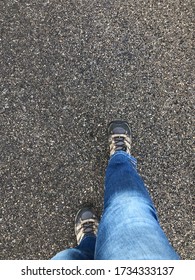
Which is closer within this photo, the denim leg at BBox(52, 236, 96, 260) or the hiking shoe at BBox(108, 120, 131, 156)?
the denim leg at BBox(52, 236, 96, 260)

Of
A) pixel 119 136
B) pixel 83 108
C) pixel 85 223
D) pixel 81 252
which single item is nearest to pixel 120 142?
pixel 119 136

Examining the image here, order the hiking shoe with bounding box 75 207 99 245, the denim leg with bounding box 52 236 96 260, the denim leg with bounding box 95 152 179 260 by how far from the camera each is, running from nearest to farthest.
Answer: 1. the denim leg with bounding box 95 152 179 260
2. the denim leg with bounding box 52 236 96 260
3. the hiking shoe with bounding box 75 207 99 245

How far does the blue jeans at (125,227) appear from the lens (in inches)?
43.6

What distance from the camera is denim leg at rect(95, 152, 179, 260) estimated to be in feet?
3.63

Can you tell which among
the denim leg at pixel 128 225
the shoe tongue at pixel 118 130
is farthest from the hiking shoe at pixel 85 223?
the shoe tongue at pixel 118 130

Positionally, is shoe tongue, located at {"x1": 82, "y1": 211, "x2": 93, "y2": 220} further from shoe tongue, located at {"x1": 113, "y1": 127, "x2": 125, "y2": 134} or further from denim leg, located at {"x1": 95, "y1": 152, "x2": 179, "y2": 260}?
shoe tongue, located at {"x1": 113, "y1": 127, "x2": 125, "y2": 134}

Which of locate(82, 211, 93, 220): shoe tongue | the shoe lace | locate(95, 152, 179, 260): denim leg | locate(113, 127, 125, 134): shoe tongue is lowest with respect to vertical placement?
locate(95, 152, 179, 260): denim leg

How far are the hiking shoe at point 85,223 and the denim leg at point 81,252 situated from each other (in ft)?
0.09

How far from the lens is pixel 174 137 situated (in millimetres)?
1603

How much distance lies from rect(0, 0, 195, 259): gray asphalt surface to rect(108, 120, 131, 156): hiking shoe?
4 centimetres

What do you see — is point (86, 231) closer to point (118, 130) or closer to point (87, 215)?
point (87, 215)

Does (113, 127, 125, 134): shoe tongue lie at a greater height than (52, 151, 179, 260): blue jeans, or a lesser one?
greater

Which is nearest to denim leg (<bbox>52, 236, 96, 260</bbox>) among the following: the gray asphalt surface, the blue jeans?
the blue jeans

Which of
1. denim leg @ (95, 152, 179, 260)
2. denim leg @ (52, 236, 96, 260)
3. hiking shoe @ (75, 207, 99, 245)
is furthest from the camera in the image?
hiking shoe @ (75, 207, 99, 245)
